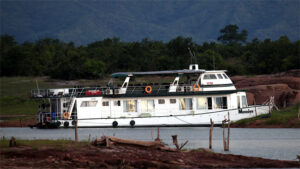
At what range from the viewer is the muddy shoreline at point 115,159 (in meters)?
22.4

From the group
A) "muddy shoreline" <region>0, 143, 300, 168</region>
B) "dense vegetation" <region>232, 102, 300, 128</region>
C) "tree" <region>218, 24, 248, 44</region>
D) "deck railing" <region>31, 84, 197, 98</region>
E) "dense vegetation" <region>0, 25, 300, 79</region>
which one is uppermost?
"tree" <region>218, 24, 248, 44</region>

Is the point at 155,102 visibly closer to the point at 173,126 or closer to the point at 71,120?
the point at 173,126

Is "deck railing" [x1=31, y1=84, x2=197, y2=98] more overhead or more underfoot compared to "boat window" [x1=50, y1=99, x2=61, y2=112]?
more overhead

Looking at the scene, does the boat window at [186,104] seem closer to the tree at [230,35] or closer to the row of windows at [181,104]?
the row of windows at [181,104]

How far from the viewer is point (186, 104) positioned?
146 ft

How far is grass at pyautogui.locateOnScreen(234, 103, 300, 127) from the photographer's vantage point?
42.3 m

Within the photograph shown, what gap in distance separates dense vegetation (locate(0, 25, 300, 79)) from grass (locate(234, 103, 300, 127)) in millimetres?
23813

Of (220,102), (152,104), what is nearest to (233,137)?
(220,102)

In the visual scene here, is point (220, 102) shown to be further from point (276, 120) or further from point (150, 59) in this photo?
point (150, 59)

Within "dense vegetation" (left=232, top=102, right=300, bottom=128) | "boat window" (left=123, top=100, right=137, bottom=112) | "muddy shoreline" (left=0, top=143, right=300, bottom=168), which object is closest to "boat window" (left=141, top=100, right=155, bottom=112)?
"boat window" (left=123, top=100, right=137, bottom=112)

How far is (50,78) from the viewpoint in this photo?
79625 millimetres

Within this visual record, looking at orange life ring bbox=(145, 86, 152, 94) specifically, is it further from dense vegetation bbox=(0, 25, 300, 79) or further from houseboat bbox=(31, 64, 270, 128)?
dense vegetation bbox=(0, 25, 300, 79)

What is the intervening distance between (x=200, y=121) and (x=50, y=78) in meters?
41.0

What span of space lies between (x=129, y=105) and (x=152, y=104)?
198cm
